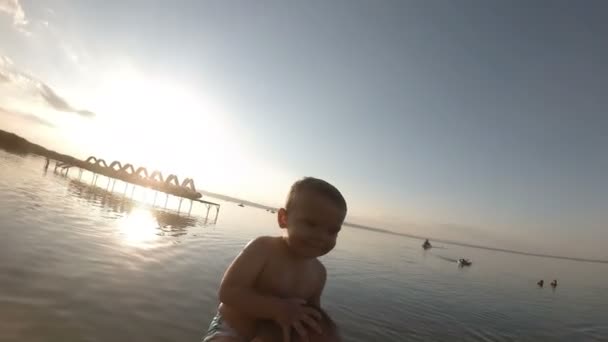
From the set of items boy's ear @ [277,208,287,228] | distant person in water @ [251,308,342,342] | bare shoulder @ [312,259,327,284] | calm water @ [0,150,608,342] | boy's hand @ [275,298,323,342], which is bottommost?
calm water @ [0,150,608,342]

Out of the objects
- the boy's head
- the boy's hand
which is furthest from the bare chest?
the boy's hand

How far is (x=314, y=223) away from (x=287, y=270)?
488 mm

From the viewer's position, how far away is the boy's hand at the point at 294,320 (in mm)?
1897

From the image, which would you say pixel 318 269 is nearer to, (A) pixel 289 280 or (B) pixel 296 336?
(A) pixel 289 280

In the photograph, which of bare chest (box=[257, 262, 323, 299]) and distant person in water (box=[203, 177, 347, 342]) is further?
bare chest (box=[257, 262, 323, 299])

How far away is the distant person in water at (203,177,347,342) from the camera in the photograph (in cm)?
199

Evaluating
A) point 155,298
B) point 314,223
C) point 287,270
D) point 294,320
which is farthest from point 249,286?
point 155,298

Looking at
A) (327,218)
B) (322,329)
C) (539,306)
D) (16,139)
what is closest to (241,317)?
(322,329)

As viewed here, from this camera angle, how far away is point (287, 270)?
2.38 m

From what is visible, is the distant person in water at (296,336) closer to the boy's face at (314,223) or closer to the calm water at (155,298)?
the boy's face at (314,223)

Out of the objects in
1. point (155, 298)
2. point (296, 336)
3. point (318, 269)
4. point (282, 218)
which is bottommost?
point (155, 298)

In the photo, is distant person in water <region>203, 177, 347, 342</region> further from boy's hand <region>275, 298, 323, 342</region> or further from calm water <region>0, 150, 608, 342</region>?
calm water <region>0, 150, 608, 342</region>

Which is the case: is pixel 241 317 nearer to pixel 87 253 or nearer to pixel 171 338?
pixel 171 338

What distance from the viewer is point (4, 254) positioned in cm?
645
